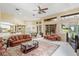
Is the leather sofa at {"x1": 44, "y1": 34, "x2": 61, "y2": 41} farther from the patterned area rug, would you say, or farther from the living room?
the patterned area rug

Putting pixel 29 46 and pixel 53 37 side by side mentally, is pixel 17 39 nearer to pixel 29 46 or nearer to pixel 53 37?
pixel 29 46

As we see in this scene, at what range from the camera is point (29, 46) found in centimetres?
309

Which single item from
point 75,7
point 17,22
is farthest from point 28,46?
point 75,7

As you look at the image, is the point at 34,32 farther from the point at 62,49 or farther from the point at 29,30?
the point at 62,49

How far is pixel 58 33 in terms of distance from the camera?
3.09 metres

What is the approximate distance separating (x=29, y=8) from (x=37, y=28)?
0.67m

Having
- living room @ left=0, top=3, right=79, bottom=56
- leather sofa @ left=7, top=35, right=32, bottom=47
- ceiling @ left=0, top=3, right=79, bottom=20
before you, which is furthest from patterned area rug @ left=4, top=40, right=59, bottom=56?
ceiling @ left=0, top=3, right=79, bottom=20

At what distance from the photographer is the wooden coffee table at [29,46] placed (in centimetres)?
302

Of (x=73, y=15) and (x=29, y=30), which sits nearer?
(x=73, y=15)

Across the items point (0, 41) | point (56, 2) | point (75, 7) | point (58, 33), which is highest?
point (56, 2)

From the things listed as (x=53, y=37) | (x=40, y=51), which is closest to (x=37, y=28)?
(x=53, y=37)

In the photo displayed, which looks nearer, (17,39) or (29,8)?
(29,8)

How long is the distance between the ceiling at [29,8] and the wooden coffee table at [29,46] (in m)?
0.78

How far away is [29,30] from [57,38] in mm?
924
